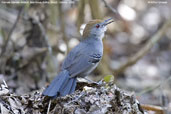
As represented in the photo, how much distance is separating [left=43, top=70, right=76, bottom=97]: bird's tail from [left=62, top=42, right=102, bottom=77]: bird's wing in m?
0.14

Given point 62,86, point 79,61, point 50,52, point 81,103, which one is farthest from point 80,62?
point 81,103

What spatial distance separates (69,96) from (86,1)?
3637 millimetres

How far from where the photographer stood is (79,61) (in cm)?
525

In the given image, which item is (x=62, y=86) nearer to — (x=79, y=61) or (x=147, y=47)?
(x=79, y=61)

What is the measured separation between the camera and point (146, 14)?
39.2ft

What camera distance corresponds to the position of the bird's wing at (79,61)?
16.7ft

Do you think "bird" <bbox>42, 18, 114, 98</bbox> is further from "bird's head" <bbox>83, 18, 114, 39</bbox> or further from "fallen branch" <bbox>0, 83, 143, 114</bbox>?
"fallen branch" <bbox>0, 83, 143, 114</bbox>

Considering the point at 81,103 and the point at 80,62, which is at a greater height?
the point at 80,62

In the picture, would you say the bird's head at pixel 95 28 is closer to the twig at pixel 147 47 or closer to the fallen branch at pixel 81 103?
the twig at pixel 147 47

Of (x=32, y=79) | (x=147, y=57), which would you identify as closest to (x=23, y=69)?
(x=32, y=79)

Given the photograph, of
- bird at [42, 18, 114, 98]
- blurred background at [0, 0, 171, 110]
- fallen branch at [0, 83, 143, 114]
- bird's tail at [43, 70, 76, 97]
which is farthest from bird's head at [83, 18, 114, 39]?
fallen branch at [0, 83, 143, 114]

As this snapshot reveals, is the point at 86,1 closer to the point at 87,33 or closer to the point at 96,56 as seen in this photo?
the point at 87,33

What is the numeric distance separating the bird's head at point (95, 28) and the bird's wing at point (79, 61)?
543 millimetres

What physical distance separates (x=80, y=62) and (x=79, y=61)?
0.08 feet
